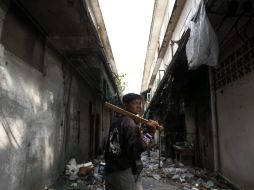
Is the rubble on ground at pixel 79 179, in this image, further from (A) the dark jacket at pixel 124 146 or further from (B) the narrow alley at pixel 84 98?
(A) the dark jacket at pixel 124 146

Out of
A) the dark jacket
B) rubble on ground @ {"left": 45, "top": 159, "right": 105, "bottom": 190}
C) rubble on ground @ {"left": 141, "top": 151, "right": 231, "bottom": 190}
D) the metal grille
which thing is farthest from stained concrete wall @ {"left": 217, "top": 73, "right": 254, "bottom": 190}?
the dark jacket

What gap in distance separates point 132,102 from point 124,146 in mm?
547

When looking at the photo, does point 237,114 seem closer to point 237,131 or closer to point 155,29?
point 237,131

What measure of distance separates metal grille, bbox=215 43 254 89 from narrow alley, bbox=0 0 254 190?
2cm

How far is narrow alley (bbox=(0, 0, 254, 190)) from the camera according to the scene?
4.83 m

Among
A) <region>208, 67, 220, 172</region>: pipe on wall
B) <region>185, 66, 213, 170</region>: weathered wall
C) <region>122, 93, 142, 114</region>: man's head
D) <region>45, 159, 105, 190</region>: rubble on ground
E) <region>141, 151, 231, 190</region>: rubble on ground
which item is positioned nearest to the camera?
<region>122, 93, 142, 114</region>: man's head

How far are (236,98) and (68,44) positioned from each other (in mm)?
4179

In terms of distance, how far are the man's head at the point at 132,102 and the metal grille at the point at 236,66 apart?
11.1ft

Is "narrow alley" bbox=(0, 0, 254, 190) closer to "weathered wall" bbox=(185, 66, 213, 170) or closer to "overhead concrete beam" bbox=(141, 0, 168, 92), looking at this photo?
"weathered wall" bbox=(185, 66, 213, 170)

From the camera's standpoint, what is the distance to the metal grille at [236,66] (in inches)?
238

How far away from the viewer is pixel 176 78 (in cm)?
1052

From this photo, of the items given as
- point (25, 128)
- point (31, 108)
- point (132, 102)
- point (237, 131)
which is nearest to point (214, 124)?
point (237, 131)

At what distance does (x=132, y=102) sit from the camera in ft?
11.5

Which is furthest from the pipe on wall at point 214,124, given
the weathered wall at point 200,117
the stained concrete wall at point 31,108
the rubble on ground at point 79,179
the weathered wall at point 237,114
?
the stained concrete wall at point 31,108
